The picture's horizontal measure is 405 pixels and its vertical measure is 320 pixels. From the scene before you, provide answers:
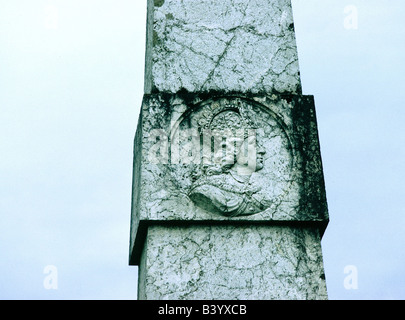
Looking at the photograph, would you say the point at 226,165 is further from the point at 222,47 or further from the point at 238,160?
the point at 222,47

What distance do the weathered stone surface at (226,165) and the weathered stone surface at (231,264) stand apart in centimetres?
9

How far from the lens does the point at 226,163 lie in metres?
3.78

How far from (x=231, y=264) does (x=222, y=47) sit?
52.6 inches

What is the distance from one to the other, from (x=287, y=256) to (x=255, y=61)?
1.21 metres

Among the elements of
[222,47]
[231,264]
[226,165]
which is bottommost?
[231,264]

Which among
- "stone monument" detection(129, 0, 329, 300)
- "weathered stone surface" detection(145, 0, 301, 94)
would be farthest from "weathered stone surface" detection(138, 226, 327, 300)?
"weathered stone surface" detection(145, 0, 301, 94)

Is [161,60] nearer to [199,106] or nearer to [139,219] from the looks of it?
[199,106]

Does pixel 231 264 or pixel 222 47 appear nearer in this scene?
pixel 231 264

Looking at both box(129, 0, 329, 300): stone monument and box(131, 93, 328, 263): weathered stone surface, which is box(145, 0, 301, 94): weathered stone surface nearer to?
box(129, 0, 329, 300): stone monument

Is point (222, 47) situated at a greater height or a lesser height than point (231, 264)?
greater

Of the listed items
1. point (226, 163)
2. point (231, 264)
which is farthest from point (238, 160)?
point (231, 264)

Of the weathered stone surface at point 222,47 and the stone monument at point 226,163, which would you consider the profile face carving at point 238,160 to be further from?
the weathered stone surface at point 222,47

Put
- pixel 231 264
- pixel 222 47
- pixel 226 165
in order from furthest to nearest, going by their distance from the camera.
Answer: pixel 222 47, pixel 226 165, pixel 231 264
